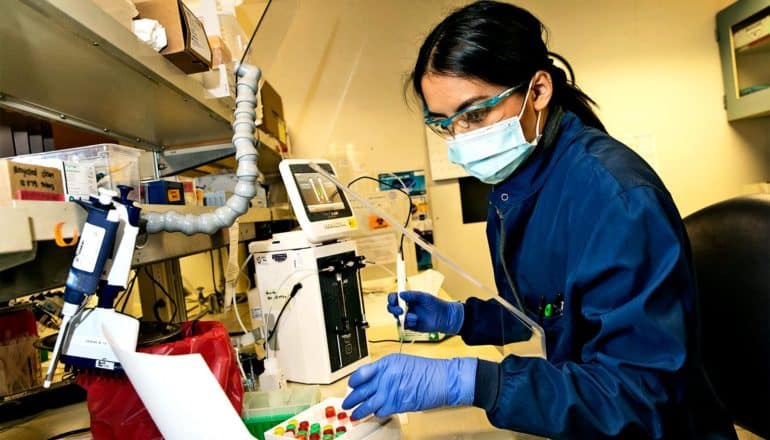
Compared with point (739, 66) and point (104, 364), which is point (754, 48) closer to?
point (739, 66)

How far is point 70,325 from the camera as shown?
586 mm

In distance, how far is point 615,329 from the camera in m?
0.64

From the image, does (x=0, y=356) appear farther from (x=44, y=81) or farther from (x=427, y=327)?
(x=427, y=327)

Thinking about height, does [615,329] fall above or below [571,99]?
below

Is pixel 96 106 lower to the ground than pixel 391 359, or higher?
higher

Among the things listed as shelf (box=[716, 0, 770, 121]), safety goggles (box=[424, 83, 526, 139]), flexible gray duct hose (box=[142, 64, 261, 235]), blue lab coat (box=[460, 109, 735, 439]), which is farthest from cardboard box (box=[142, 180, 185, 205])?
shelf (box=[716, 0, 770, 121])

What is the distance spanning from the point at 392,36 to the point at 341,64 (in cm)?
36

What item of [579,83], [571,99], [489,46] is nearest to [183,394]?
[489,46]

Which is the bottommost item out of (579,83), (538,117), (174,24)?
(538,117)

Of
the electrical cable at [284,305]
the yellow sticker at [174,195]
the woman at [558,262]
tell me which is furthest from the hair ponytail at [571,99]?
the yellow sticker at [174,195]

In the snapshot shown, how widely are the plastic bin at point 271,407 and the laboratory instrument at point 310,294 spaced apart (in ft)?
0.73

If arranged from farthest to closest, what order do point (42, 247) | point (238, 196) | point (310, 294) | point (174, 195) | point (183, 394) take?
1. point (310, 294)
2. point (174, 195)
3. point (238, 196)
4. point (42, 247)
5. point (183, 394)

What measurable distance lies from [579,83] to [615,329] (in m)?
2.31

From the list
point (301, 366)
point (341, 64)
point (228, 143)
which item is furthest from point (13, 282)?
point (341, 64)
